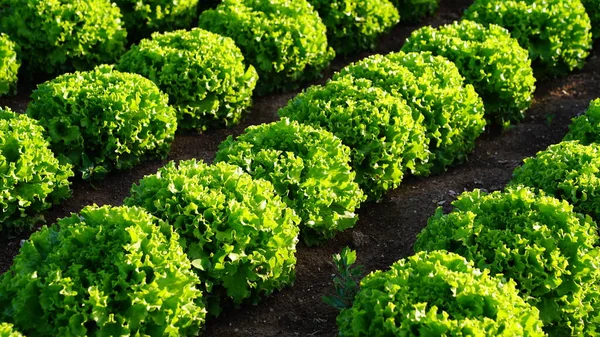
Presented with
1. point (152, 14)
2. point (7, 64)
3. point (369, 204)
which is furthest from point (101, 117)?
point (152, 14)

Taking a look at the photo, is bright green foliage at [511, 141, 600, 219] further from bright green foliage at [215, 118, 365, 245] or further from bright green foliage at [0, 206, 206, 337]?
bright green foliage at [0, 206, 206, 337]

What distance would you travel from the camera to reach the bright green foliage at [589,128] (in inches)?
367

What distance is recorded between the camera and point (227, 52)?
10.9 m

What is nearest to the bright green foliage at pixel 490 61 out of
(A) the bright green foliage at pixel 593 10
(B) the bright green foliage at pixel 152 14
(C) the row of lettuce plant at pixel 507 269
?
(C) the row of lettuce plant at pixel 507 269

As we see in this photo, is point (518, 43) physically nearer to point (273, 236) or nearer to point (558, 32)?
point (558, 32)

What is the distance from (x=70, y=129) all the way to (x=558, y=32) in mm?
7751

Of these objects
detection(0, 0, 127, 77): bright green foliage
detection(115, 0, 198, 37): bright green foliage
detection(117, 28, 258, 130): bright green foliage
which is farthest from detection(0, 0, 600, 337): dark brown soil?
detection(115, 0, 198, 37): bright green foliage

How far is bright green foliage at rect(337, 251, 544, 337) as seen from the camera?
6012 mm

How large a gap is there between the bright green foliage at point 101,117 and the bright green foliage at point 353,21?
4231 mm

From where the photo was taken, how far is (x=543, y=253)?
23.0 ft

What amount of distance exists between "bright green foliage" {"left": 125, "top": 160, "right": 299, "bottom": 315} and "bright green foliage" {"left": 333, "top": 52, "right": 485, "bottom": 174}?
287 centimetres

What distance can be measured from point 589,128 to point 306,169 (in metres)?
3.71

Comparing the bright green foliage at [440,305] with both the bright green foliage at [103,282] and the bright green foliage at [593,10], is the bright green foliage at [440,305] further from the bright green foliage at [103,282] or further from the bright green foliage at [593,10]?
the bright green foliage at [593,10]

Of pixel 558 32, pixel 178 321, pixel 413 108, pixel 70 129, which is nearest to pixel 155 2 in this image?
pixel 70 129
